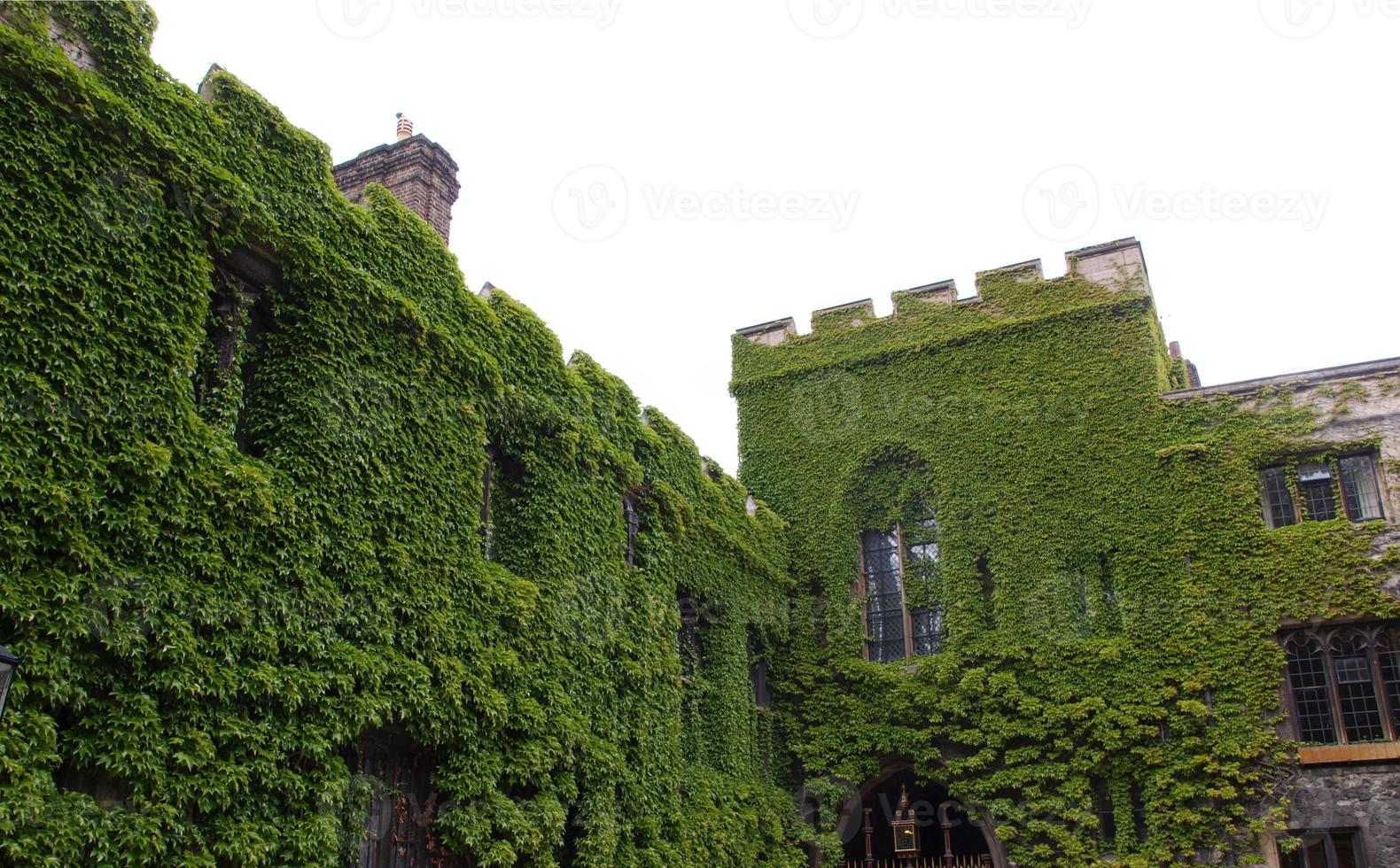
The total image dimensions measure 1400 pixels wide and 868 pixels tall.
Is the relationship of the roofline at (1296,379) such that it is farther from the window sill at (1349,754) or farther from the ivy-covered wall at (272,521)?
the ivy-covered wall at (272,521)

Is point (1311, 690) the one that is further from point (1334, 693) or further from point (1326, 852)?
point (1326, 852)

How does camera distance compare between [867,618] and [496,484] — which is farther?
[867,618]

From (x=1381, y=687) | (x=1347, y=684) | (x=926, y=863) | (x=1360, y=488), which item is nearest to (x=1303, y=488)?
(x=1360, y=488)

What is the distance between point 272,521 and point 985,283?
1503 centimetres

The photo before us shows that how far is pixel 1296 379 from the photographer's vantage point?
1889cm

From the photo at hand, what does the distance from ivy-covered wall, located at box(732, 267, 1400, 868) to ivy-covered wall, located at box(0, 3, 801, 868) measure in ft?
16.0

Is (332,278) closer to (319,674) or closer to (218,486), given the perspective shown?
(218,486)

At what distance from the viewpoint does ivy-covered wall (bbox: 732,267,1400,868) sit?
17.7 metres

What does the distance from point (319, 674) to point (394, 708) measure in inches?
41.3

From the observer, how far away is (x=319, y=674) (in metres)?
10.3

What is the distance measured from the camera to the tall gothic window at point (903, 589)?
2053 cm

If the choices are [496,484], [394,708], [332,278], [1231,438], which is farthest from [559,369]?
[1231,438]

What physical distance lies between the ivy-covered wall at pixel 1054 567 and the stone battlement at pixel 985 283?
0.30ft

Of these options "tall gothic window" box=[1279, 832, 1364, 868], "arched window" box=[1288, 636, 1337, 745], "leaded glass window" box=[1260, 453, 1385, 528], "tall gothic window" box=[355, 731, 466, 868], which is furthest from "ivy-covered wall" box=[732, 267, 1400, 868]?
"tall gothic window" box=[355, 731, 466, 868]
